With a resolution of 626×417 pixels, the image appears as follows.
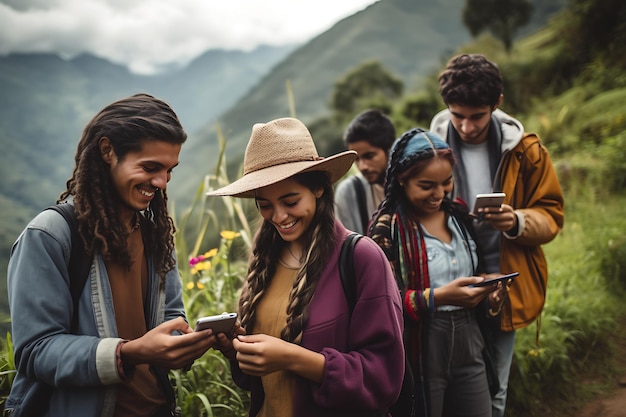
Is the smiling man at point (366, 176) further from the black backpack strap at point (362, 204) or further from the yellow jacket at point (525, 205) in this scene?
the yellow jacket at point (525, 205)

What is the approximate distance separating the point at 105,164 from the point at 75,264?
0.36 m

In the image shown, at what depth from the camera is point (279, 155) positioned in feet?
5.40

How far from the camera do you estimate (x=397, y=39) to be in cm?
4612

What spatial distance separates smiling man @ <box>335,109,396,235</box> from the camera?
313 cm

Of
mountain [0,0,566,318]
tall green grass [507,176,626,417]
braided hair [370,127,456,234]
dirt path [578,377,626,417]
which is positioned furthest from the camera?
mountain [0,0,566,318]

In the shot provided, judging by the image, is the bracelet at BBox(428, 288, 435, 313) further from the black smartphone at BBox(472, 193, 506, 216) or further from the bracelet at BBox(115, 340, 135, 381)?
the bracelet at BBox(115, 340, 135, 381)

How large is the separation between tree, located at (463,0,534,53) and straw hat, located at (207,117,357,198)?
1953 cm

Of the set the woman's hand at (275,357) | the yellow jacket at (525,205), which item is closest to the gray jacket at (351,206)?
the yellow jacket at (525,205)

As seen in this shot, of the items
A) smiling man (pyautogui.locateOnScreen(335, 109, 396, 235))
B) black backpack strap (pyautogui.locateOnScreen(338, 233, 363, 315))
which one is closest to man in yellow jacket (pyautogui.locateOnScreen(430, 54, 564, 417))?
smiling man (pyautogui.locateOnScreen(335, 109, 396, 235))

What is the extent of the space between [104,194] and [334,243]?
81cm

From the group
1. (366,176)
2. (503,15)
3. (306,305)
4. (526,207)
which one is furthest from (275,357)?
(503,15)

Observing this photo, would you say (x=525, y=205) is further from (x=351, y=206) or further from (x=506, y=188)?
(x=351, y=206)

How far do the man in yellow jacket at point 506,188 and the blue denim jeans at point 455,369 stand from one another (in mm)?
415

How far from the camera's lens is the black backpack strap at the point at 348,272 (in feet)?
5.10
